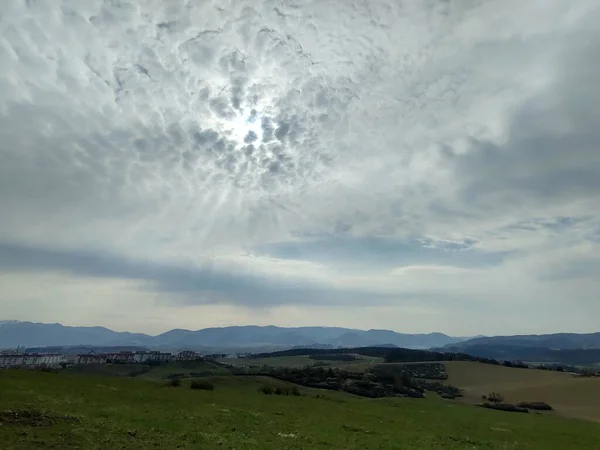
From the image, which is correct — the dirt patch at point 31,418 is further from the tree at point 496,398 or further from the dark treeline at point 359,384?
the tree at point 496,398

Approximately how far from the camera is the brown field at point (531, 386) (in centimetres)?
9063

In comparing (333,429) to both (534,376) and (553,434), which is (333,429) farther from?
(534,376)

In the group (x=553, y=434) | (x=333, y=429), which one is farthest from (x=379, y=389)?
(x=333, y=429)

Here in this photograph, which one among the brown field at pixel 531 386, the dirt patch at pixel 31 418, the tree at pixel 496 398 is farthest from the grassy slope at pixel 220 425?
the brown field at pixel 531 386

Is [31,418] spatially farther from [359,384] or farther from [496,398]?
[496,398]

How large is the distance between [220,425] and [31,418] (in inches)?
401

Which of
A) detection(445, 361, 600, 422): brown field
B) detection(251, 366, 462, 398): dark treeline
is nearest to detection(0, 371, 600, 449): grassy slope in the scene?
detection(251, 366, 462, 398): dark treeline

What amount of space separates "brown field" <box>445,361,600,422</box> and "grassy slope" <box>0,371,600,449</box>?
170 ft

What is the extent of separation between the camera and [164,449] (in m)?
19.7

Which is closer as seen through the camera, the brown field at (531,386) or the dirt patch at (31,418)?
the dirt patch at (31,418)

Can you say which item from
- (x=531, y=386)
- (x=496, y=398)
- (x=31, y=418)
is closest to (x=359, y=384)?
(x=496, y=398)

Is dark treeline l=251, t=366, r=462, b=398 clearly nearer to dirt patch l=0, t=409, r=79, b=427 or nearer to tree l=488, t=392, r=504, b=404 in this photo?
tree l=488, t=392, r=504, b=404

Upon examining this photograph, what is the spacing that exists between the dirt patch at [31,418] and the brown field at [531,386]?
80.4 metres

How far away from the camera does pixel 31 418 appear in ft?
73.7
